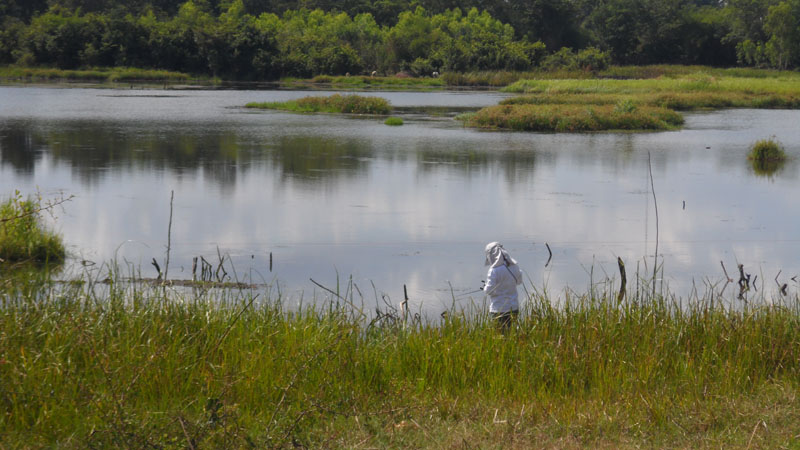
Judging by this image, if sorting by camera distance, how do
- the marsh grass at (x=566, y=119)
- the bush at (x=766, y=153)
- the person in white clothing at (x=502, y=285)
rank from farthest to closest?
the marsh grass at (x=566, y=119) → the bush at (x=766, y=153) → the person in white clothing at (x=502, y=285)

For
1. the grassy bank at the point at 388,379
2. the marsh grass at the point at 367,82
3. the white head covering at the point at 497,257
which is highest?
the marsh grass at the point at 367,82

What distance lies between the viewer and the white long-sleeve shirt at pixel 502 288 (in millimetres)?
7812

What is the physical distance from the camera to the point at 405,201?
16.3 metres

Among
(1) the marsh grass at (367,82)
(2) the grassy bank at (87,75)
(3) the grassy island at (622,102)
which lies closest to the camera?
(3) the grassy island at (622,102)

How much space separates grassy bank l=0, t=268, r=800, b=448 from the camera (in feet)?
16.5

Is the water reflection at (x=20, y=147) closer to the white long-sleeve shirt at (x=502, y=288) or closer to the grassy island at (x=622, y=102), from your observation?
the white long-sleeve shirt at (x=502, y=288)

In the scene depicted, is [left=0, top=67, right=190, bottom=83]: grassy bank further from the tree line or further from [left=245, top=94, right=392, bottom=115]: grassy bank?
[left=245, top=94, right=392, bottom=115]: grassy bank

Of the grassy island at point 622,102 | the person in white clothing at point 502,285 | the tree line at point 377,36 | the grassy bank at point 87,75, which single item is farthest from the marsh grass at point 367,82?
the person in white clothing at point 502,285

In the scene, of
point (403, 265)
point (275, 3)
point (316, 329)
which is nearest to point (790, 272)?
point (403, 265)

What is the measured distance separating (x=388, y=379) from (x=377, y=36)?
87.7 metres

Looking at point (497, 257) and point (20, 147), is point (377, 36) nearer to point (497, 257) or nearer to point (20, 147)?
point (20, 147)

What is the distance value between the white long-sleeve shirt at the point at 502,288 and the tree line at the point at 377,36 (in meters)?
68.3

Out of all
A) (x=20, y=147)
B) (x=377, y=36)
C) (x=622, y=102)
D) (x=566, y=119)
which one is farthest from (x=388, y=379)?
(x=377, y=36)

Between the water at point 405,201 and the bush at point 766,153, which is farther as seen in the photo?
the bush at point 766,153
